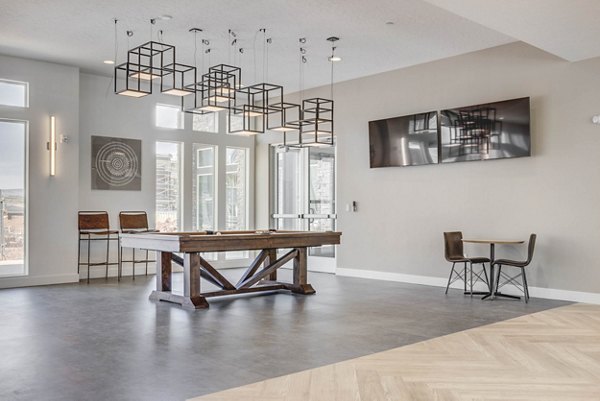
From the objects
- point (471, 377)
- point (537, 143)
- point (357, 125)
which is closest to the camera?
point (471, 377)

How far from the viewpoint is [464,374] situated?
3.85 metres

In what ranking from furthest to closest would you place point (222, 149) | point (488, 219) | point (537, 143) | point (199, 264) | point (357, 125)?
point (222, 149) < point (357, 125) < point (488, 219) < point (537, 143) < point (199, 264)

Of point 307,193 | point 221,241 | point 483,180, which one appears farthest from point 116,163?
point 483,180

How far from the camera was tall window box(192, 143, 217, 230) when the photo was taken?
10.6m

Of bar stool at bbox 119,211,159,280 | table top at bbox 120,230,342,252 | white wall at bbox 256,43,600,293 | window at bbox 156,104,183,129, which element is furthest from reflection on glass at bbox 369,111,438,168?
A: bar stool at bbox 119,211,159,280

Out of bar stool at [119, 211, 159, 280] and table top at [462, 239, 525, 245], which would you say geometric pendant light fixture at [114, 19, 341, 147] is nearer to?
bar stool at [119, 211, 159, 280]

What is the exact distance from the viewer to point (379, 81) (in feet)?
30.1

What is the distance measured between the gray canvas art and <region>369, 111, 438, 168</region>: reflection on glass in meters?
3.96

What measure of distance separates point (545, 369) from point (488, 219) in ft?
13.0

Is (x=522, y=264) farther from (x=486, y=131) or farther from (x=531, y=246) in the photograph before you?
(x=486, y=131)

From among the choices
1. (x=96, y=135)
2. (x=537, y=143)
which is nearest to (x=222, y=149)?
(x=96, y=135)

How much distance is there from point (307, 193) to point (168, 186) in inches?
99.0

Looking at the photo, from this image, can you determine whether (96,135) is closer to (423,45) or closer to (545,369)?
(423,45)

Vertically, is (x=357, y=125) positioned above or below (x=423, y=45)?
below
